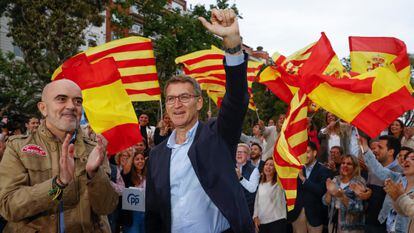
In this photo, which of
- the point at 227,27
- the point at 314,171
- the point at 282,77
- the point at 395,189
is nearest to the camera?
the point at 227,27

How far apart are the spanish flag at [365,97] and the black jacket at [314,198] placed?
135 centimetres

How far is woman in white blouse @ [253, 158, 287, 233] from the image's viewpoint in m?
7.80

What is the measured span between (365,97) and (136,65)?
3678 millimetres

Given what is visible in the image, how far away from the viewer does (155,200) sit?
342 centimetres

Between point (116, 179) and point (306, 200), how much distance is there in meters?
3.13

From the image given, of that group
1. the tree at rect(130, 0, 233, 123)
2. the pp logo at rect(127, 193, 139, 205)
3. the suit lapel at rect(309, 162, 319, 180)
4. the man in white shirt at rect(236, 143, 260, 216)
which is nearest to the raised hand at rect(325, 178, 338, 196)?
the suit lapel at rect(309, 162, 319, 180)

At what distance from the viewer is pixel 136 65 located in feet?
26.9

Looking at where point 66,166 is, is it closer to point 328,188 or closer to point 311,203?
point 328,188

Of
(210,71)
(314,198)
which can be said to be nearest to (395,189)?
(314,198)

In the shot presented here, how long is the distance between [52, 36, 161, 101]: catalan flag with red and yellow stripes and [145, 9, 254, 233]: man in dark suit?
4738 mm

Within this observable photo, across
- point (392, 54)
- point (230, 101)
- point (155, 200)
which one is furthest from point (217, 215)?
point (392, 54)

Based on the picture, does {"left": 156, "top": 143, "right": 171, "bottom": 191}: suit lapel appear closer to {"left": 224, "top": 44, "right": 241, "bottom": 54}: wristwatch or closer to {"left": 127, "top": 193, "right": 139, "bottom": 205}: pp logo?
{"left": 224, "top": 44, "right": 241, "bottom": 54}: wristwatch

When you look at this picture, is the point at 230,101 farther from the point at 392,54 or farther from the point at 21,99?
the point at 21,99

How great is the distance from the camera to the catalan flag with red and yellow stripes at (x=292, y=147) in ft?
22.2
